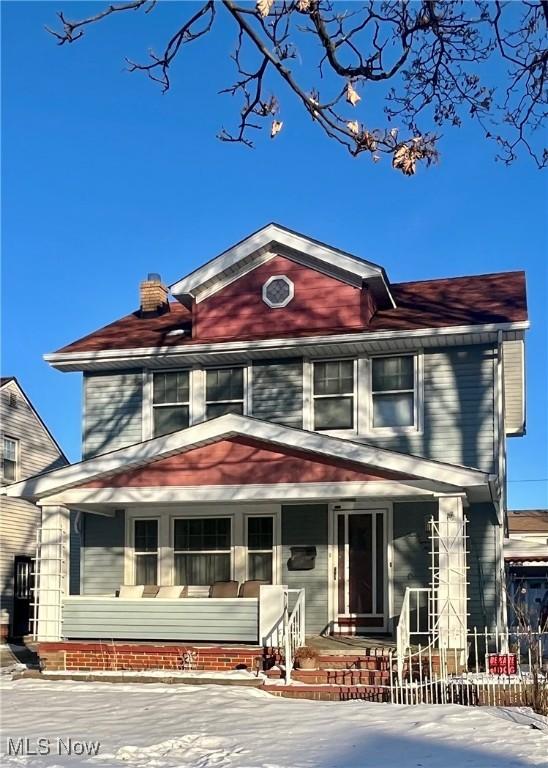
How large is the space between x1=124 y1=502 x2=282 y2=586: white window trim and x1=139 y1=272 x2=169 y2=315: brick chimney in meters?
4.66

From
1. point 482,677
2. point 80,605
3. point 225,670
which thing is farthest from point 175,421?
point 482,677

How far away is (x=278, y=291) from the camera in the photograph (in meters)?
18.4

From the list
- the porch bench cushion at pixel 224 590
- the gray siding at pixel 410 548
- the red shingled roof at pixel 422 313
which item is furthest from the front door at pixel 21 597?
the gray siding at pixel 410 548

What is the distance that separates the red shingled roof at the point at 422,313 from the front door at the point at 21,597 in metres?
9.50

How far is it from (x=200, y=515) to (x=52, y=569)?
9.76 ft

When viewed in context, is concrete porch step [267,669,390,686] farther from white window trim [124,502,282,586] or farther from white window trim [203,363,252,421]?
white window trim [203,363,252,421]

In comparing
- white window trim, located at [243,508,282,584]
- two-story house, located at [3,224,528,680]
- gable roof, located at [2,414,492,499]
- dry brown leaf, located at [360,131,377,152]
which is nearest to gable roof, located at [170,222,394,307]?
two-story house, located at [3,224,528,680]

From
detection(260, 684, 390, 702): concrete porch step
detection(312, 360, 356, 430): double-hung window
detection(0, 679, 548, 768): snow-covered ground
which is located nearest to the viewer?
detection(0, 679, 548, 768): snow-covered ground

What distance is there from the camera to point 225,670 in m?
14.5

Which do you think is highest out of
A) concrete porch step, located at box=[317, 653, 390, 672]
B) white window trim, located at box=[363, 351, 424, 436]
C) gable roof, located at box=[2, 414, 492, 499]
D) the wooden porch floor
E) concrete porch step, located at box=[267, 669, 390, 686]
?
white window trim, located at box=[363, 351, 424, 436]

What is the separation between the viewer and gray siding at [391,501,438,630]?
16484mm

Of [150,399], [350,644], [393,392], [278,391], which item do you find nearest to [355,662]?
[350,644]

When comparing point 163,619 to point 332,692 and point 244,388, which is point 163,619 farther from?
point 244,388

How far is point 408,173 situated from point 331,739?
5580 millimetres
